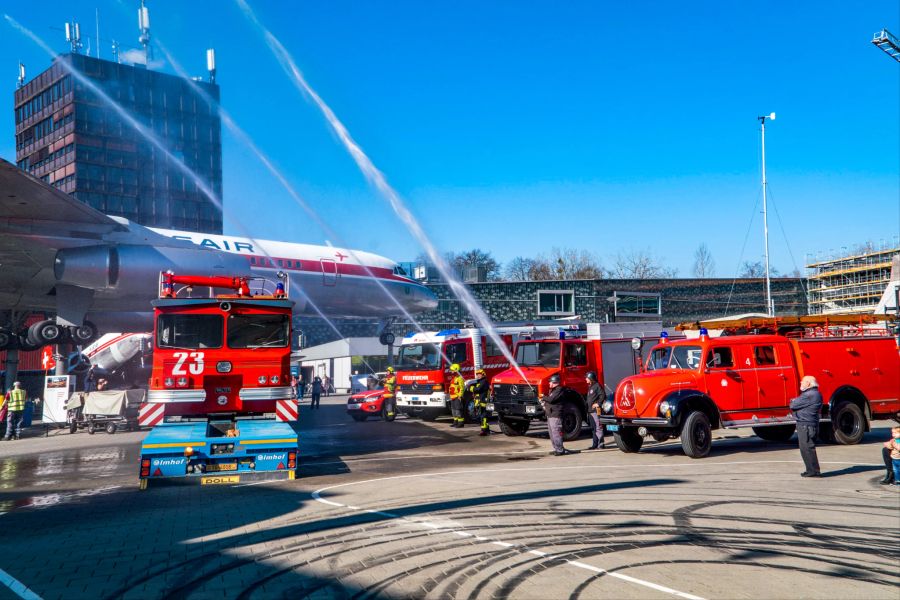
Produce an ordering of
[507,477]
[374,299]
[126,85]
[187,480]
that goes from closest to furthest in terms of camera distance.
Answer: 1. [187,480]
2. [507,477]
3. [374,299]
4. [126,85]

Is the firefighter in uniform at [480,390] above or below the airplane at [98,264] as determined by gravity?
below

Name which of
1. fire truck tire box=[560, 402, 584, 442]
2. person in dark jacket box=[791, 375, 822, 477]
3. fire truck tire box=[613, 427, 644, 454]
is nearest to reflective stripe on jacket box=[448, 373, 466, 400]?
fire truck tire box=[560, 402, 584, 442]

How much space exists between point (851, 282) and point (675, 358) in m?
66.0

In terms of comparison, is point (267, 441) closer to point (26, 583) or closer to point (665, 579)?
→ point (26, 583)

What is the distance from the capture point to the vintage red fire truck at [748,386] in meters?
14.6

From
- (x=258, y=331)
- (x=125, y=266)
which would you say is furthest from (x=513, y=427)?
(x=125, y=266)

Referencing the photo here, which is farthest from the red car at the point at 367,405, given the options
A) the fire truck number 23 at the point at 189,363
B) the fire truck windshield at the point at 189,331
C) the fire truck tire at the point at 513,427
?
the fire truck number 23 at the point at 189,363

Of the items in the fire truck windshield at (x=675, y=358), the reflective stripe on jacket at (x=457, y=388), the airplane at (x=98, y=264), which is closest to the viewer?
the fire truck windshield at (x=675, y=358)

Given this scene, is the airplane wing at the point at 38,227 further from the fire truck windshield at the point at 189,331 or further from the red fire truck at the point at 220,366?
the red fire truck at the point at 220,366

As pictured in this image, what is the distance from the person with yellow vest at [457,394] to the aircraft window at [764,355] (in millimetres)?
9611

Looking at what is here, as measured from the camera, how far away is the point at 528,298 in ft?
202

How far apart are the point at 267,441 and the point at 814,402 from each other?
9.30m

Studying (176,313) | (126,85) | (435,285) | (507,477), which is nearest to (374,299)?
(176,313)

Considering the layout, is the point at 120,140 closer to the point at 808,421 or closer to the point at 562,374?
the point at 562,374
